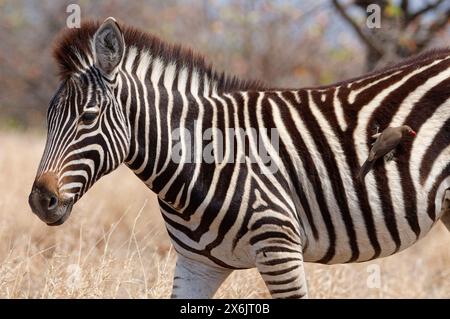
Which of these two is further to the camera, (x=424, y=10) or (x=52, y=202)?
(x=424, y=10)

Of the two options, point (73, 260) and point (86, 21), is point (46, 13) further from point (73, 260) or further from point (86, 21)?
point (86, 21)

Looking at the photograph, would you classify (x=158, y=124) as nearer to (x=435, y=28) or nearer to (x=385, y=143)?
(x=385, y=143)

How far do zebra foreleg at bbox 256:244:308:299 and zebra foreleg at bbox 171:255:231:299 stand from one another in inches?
20.0

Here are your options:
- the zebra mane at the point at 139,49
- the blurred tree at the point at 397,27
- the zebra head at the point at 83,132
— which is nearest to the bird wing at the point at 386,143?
the zebra mane at the point at 139,49

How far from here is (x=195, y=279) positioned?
469 centimetres

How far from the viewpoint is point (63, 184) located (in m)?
4.04

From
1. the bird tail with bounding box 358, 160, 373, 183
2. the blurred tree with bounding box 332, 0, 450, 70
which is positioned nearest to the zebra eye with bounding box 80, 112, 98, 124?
the bird tail with bounding box 358, 160, 373, 183

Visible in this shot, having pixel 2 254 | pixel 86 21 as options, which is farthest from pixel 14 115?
pixel 86 21

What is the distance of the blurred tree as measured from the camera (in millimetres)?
11297

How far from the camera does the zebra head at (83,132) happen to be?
401 centimetres

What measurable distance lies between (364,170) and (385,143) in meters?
0.20

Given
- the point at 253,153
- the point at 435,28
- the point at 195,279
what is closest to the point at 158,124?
the point at 253,153

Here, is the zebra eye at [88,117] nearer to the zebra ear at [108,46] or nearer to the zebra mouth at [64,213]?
the zebra ear at [108,46]
